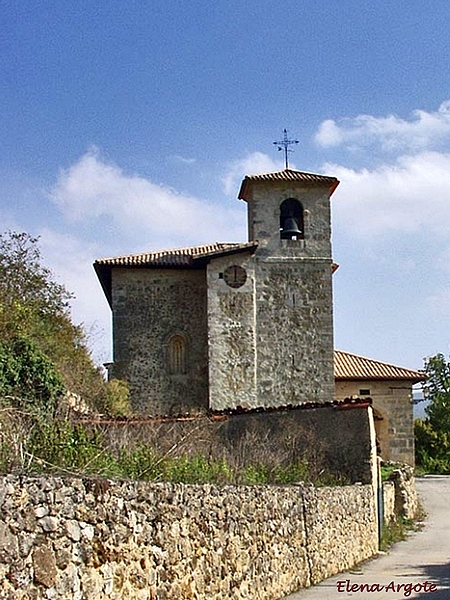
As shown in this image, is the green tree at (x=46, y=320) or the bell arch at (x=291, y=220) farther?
the bell arch at (x=291, y=220)

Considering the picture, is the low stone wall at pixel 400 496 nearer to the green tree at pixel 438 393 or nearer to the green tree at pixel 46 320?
the green tree at pixel 46 320

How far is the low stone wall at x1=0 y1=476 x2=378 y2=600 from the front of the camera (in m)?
5.22

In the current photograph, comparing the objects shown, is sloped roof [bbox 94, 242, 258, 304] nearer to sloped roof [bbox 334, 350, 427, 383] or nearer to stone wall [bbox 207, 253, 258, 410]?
stone wall [bbox 207, 253, 258, 410]

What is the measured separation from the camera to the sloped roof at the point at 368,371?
107 ft

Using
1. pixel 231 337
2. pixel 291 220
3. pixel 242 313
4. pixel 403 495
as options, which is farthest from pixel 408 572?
pixel 291 220

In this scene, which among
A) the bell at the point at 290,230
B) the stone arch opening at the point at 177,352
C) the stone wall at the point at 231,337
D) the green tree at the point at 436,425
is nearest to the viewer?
the stone wall at the point at 231,337

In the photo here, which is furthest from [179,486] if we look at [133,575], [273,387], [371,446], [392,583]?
[273,387]

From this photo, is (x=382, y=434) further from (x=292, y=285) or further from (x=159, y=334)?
(x=159, y=334)

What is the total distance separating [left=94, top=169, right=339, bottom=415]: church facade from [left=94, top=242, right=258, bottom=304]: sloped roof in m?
0.05

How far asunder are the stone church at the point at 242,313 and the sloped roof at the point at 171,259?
4cm

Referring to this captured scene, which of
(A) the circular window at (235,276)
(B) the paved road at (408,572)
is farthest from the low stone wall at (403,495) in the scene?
(A) the circular window at (235,276)

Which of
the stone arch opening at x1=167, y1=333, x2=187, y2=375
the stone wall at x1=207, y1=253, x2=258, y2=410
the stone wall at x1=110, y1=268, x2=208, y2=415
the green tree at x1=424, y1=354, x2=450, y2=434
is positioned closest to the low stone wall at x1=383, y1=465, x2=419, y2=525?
the stone wall at x1=207, y1=253, x2=258, y2=410

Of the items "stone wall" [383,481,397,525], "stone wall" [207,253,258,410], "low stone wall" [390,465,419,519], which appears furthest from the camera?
"stone wall" [207,253,258,410]

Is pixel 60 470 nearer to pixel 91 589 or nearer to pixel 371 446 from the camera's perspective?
pixel 91 589
